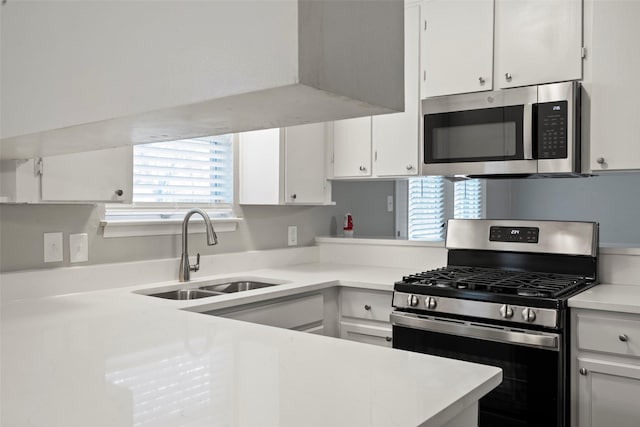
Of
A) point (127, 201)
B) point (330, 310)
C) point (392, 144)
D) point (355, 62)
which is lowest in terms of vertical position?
point (330, 310)

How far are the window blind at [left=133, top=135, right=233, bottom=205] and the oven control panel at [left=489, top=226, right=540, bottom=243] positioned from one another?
1.42 metres

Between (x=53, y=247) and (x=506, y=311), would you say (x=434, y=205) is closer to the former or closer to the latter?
(x=506, y=311)

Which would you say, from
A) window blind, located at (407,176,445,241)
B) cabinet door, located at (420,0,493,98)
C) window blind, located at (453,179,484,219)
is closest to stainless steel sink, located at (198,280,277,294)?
cabinet door, located at (420,0,493,98)

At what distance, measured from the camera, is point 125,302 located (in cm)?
204

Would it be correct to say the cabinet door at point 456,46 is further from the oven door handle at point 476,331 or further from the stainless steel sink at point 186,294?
the stainless steel sink at point 186,294

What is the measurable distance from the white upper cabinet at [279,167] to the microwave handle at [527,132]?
118 centimetres

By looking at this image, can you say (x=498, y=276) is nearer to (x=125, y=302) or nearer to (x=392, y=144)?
→ (x=392, y=144)

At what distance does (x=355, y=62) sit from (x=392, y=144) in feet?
8.49

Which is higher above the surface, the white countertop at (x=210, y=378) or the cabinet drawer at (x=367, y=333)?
the white countertop at (x=210, y=378)

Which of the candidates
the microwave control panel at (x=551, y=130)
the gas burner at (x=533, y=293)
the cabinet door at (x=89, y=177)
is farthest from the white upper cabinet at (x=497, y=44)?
the cabinet door at (x=89, y=177)

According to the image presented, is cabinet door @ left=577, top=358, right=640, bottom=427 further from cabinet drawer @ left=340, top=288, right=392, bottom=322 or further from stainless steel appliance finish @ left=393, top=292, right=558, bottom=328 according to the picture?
cabinet drawer @ left=340, top=288, right=392, bottom=322

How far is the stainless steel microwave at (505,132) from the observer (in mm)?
2518

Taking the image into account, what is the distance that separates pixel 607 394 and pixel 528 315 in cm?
40

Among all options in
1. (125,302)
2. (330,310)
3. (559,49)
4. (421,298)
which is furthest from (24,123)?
(559,49)
